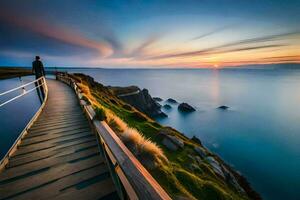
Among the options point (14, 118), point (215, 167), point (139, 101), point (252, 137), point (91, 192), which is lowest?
point (252, 137)

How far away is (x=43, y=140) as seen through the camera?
4461mm

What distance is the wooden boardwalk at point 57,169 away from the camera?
252 cm

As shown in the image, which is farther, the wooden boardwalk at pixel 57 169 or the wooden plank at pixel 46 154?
the wooden plank at pixel 46 154

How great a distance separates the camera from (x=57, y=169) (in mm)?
3109

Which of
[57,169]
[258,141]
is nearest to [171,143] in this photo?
[57,169]

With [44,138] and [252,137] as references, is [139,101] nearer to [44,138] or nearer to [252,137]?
[252,137]

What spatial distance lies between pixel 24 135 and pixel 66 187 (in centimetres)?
334

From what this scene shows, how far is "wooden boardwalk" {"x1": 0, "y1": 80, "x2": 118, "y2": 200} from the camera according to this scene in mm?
2516

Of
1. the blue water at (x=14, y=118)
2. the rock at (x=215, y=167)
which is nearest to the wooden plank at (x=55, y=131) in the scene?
the blue water at (x=14, y=118)

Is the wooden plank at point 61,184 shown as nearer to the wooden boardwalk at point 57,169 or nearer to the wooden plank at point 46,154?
the wooden boardwalk at point 57,169

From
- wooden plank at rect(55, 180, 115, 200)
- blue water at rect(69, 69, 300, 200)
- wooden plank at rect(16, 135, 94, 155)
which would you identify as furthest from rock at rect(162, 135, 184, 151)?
blue water at rect(69, 69, 300, 200)

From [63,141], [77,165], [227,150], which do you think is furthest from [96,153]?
[227,150]

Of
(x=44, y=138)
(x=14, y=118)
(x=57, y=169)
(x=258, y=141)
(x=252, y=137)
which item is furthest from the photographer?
(x=252, y=137)

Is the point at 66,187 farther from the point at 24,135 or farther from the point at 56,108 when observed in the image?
the point at 56,108
